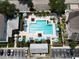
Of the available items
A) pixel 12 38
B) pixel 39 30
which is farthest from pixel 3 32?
pixel 39 30

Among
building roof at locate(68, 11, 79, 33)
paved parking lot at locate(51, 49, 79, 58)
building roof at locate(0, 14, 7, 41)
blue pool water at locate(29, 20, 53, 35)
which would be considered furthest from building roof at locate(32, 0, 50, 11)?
paved parking lot at locate(51, 49, 79, 58)

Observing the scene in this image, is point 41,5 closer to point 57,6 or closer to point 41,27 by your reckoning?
point 57,6

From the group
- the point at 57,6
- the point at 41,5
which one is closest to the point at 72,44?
the point at 57,6

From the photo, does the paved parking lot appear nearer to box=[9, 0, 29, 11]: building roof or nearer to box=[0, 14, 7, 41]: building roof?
box=[0, 14, 7, 41]: building roof

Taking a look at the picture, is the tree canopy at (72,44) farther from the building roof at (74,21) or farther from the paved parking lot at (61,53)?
the building roof at (74,21)

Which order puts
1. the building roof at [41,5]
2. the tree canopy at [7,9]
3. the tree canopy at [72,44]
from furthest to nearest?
1. the building roof at [41,5]
2. the tree canopy at [7,9]
3. the tree canopy at [72,44]

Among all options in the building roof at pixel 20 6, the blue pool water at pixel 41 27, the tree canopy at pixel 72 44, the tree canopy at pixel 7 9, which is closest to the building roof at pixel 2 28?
the tree canopy at pixel 7 9

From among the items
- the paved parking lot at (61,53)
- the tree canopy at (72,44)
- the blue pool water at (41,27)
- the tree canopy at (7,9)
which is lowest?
the paved parking lot at (61,53)
